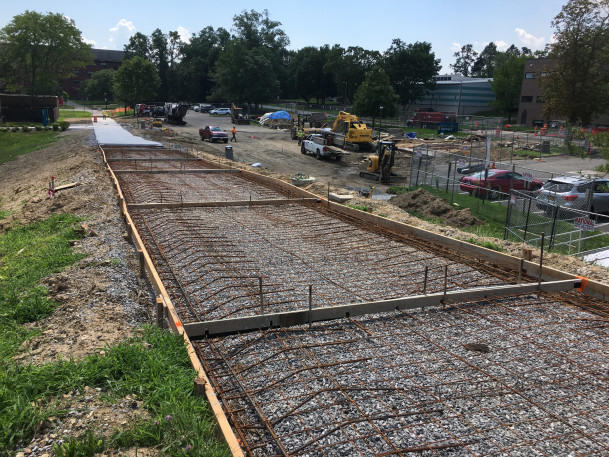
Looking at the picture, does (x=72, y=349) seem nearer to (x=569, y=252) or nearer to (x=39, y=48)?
(x=569, y=252)

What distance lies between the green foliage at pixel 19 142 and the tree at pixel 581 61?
40167mm

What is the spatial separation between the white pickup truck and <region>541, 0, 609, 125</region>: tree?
19003 mm

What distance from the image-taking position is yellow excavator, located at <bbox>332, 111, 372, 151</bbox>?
37688 millimetres

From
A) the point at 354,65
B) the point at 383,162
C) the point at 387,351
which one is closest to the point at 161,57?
the point at 354,65

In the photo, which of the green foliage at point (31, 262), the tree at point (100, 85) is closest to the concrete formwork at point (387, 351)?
the green foliage at point (31, 262)

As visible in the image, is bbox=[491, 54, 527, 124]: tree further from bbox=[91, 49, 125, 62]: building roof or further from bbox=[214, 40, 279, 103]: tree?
bbox=[91, 49, 125, 62]: building roof

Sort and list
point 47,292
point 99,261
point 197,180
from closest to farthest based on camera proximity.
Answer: point 47,292 → point 99,261 → point 197,180

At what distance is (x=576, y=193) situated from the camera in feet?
60.3

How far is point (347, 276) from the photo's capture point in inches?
409

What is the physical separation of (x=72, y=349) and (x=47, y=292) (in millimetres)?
2695

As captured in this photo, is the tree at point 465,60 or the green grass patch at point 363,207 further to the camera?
the tree at point 465,60

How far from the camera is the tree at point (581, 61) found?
38594 millimetres

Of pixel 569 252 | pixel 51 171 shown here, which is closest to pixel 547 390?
pixel 569 252

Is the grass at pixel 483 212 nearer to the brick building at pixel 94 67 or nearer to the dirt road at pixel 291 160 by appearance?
the dirt road at pixel 291 160
